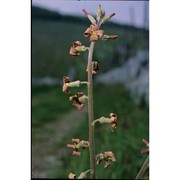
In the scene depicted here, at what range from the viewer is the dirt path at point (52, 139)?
184 cm

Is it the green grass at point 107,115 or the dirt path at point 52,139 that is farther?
the dirt path at point 52,139

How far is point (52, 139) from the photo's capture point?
1.90m

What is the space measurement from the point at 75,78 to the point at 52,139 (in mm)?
244

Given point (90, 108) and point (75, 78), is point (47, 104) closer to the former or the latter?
point (75, 78)

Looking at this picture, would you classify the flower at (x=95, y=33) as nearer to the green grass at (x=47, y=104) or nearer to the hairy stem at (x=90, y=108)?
the hairy stem at (x=90, y=108)

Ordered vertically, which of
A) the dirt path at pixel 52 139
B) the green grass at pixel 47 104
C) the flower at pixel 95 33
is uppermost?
the flower at pixel 95 33

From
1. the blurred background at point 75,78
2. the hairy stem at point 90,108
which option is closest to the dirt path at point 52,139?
the blurred background at point 75,78

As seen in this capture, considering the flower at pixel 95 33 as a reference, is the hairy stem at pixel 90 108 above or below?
below

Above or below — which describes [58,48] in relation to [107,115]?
above

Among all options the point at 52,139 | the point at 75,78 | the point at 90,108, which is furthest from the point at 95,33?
the point at 52,139

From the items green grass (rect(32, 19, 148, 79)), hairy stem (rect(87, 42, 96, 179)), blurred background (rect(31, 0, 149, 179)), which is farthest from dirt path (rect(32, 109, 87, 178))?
hairy stem (rect(87, 42, 96, 179))
